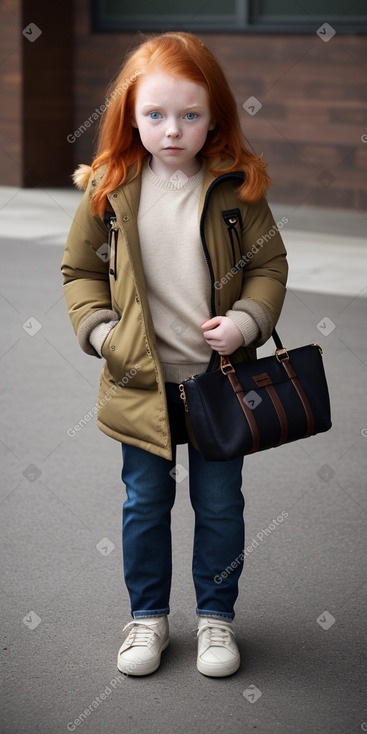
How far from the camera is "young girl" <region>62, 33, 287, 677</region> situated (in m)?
2.73

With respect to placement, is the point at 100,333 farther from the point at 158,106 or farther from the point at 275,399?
the point at 158,106

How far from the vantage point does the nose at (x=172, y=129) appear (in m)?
2.67

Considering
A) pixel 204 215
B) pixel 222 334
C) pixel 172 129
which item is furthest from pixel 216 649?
pixel 172 129

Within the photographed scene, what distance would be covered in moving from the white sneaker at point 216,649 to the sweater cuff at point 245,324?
0.82 meters

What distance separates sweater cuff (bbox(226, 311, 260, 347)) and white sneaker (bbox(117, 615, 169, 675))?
849 millimetres

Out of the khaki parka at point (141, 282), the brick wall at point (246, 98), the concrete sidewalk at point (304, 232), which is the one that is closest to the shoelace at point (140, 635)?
the khaki parka at point (141, 282)

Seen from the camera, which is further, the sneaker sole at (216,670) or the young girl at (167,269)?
the sneaker sole at (216,670)

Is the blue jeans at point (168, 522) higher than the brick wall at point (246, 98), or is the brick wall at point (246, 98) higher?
the blue jeans at point (168, 522)

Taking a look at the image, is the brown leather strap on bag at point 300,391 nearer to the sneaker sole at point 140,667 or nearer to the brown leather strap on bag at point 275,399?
→ the brown leather strap on bag at point 275,399

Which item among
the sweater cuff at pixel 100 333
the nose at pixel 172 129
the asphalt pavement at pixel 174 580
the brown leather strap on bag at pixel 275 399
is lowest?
the asphalt pavement at pixel 174 580

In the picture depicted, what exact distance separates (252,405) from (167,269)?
409 mm

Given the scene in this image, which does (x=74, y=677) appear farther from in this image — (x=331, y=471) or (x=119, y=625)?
(x=331, y=471)

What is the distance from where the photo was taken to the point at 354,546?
3850 mm

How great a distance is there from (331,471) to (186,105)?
7.58ft
